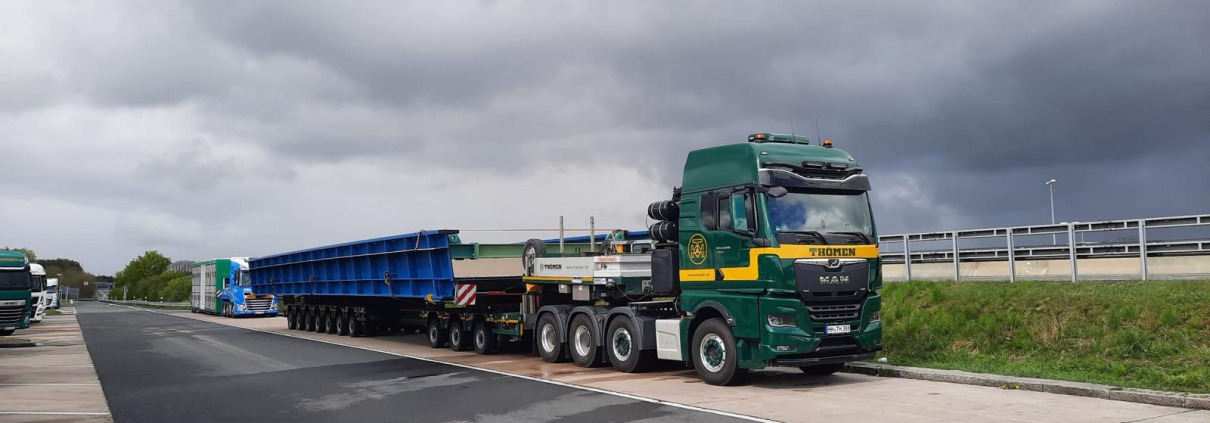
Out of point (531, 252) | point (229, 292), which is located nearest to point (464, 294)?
point (531, 252)

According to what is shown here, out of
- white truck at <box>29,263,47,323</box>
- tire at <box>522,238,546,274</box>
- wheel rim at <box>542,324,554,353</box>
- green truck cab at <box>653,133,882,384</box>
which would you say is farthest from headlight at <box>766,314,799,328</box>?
white truck at <box>29,263,47,323</box>

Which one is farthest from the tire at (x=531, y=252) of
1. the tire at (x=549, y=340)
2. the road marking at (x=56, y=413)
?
the road marking at (x=56, y=413)

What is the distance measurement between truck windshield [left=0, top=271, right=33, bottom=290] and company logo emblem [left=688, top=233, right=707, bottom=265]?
23369 millimetres

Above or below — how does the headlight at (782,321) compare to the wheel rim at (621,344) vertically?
above

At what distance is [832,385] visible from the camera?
12.2 meters

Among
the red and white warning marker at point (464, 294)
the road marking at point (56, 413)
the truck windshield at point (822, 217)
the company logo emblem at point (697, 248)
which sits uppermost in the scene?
the truck windshield at point (822, 217)

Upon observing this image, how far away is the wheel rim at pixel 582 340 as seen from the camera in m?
15.0

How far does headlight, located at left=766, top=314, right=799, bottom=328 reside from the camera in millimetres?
11492

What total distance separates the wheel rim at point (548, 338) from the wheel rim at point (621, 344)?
2.01 m

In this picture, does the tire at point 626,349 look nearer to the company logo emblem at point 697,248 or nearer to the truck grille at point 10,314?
the company logo emblem at point 697,248

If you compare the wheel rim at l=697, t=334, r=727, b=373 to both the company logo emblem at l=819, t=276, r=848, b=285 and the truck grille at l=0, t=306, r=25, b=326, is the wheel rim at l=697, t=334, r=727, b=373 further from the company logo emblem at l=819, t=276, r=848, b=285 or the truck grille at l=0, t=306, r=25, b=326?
the truck grille at l=0, t=306, r=25, b=326

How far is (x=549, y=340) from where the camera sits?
1620 centimetres

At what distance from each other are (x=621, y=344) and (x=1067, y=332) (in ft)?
21.7

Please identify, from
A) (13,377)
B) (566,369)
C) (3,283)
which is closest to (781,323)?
(566,369)
